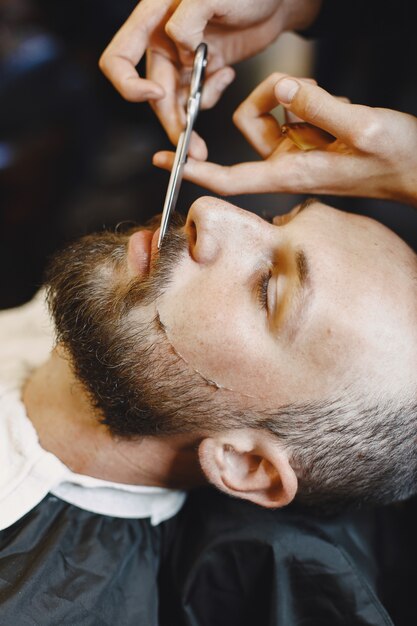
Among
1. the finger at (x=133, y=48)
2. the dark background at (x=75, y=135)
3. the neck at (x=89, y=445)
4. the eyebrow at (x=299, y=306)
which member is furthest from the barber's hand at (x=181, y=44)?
the dark background at (x=75, y=135)

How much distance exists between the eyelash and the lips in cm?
24

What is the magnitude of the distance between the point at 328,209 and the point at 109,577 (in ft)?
3.32

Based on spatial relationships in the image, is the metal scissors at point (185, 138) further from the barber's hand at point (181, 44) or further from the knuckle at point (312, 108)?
the knuckle at point (312, 108)

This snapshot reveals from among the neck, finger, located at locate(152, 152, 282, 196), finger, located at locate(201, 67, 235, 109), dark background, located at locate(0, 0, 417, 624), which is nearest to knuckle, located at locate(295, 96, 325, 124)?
finger, located at locate(152, 152, 282, 196)

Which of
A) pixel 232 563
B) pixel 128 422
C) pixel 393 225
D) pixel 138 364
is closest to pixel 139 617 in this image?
pixel 232 563

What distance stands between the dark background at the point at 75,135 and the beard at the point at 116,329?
4.82ft

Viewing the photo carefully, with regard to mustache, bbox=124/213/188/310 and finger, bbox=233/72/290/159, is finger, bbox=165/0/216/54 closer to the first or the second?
finger, bbox=233/72/290/159

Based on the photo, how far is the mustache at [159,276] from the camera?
135 centimetres

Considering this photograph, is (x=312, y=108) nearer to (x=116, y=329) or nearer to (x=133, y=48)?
(x=133, y=48)

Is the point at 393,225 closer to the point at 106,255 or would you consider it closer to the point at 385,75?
the point at 385,75

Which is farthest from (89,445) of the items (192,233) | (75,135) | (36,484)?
(75,135)

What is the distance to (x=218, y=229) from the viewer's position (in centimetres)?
138

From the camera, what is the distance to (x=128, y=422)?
1.46 metres

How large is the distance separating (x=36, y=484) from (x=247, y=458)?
1.65 ft
